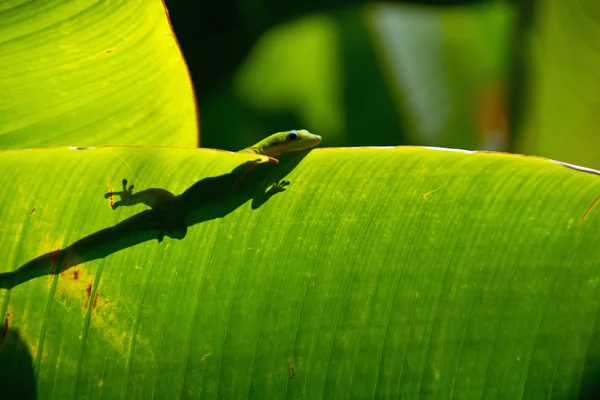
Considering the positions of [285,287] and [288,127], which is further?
[288,127]

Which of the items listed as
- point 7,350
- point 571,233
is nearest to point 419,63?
point 571,233

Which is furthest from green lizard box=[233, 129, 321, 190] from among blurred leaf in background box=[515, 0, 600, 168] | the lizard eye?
blurred leaf in background box=[515, 0, 600, 168]

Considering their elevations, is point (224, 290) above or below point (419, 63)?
below

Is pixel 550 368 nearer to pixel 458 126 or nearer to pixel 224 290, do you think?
pixel 224 290

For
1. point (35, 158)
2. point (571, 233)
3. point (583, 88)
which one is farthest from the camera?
point (583, 88)

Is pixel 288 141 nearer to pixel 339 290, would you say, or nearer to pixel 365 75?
pixel 365 75

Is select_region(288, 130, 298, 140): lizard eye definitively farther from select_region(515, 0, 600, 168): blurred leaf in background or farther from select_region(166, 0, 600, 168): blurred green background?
select_region(515, 0, 600, 168): blurred leaf in background
